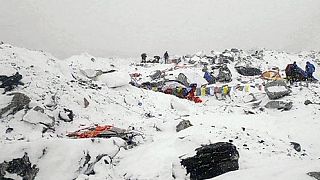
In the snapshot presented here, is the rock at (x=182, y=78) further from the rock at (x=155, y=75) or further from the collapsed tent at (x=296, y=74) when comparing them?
the collapsed tent at (x=296, y=74)

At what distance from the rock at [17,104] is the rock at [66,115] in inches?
66.9

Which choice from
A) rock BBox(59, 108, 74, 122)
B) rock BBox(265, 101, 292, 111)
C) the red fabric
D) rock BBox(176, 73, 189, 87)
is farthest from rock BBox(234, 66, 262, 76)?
rock BBox(59, 108, 74, 122)

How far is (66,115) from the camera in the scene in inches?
600

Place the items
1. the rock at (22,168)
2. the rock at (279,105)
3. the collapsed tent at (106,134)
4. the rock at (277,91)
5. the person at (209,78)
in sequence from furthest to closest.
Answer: the person at (209,78)
the rock at (277,91)
the rock at (279,105)
the collapsed tent at (106,134)
the rock at (22,168)

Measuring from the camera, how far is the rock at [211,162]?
837 cm

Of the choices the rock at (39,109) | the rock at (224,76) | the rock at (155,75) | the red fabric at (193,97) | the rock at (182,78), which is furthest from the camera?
the rock at (155,75)

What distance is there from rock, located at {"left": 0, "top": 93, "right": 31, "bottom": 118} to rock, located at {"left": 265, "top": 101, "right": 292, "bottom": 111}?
14.1 metres

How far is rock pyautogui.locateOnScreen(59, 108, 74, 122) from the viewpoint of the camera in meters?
15.1

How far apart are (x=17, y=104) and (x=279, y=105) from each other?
14.7 m

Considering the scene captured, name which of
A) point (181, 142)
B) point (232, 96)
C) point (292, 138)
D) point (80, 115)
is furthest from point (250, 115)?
point (80, 115)

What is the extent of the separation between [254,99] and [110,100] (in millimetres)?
10334

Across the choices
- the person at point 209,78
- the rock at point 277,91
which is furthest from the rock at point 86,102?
the person at point 209,78

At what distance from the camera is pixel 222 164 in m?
8.45

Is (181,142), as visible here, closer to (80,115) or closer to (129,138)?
(129,138)
